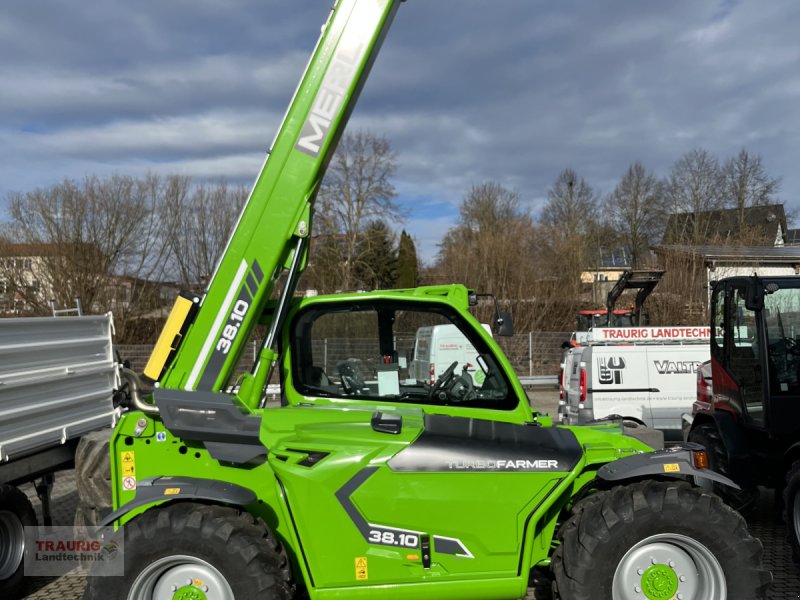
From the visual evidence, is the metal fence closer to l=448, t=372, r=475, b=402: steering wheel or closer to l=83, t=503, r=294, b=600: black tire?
l=448, t=372, r=475, b=402: steering wheel

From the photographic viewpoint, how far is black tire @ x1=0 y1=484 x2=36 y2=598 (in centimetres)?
489

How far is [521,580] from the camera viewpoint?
3617 mm

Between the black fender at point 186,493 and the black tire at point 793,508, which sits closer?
the black fender at point 186,493

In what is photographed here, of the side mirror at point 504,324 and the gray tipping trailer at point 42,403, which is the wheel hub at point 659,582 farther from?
the gray tipping trailer at point 42,403

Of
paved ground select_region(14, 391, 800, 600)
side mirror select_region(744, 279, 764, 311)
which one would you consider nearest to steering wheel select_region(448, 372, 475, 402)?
paved ground select_region(14, 391, 800, 600)

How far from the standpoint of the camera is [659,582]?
3.66 meters

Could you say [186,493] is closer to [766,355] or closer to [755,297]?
[755,297]

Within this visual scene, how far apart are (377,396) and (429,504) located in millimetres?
923

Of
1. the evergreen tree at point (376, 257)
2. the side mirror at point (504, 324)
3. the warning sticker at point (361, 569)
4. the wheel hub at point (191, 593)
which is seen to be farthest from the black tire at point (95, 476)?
the evergreen tree at point (376, 257)

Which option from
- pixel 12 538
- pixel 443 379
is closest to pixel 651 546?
pixel 443 379

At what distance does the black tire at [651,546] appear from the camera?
3.58 metres

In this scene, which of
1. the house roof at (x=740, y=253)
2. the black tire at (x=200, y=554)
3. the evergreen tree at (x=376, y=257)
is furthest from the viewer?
the evergreen tree at (x=376, y=257)

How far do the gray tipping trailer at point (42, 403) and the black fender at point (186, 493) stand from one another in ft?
6.42

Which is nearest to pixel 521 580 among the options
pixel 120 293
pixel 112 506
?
pixel 112 506
